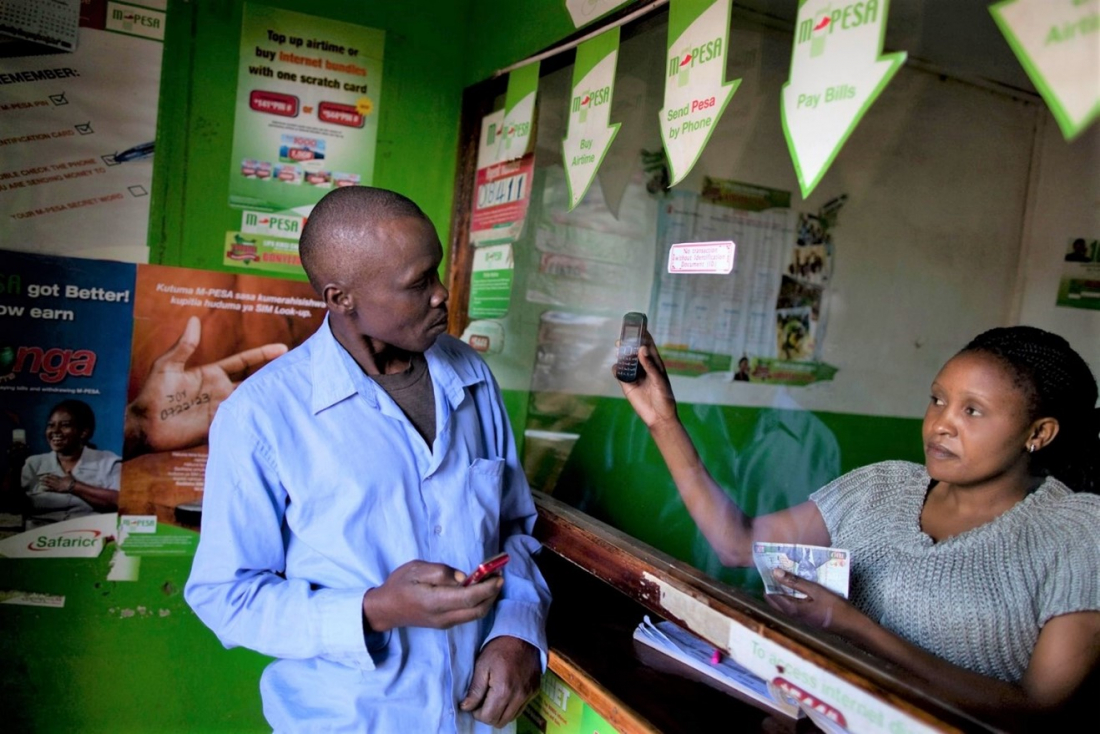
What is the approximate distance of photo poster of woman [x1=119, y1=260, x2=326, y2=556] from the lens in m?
2.20

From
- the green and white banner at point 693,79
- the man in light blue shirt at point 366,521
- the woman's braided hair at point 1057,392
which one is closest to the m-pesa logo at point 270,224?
the man in light blue shirt at point 366,521

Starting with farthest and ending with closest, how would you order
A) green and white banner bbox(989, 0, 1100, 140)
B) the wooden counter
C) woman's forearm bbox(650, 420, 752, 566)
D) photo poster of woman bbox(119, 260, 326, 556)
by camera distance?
photo poster of woman bbox(119, 260, 326, 556)
woman's forearm bbox(650, 420, 752, 566)
the wooden counter
green and white banner bbox(989, 0, 1100, 140)

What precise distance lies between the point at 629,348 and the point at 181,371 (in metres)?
1.37

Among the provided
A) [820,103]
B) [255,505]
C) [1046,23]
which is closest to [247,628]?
[255,505]

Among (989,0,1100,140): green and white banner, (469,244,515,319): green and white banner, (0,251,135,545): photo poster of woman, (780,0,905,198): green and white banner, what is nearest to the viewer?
(989,0,1100,140): green and white banner

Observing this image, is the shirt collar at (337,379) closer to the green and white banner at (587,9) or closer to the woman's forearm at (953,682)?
the woman's forearm at (953,682)

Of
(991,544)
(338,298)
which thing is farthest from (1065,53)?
(338,298)

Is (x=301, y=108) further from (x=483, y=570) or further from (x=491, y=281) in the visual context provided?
(x=483, y=570)

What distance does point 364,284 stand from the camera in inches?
52.0

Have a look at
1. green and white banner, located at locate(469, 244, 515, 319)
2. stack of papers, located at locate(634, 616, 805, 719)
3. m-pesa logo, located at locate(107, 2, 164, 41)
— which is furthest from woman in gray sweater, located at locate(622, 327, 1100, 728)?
m-pesa logo, located at locate(107, 2, 164, 41)

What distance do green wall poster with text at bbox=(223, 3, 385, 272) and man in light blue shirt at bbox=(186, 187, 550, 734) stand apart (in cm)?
101

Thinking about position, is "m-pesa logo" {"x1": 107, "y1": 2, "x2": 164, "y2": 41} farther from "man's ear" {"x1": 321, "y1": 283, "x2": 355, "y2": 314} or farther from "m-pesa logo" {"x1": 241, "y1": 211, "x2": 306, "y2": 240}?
"man's ear" {"x1": 321, "y1": 283, "x2": 355, "y2": 314}

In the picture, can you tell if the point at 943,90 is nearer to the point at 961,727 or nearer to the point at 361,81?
the point at 361,81

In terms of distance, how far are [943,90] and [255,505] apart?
263 cm
